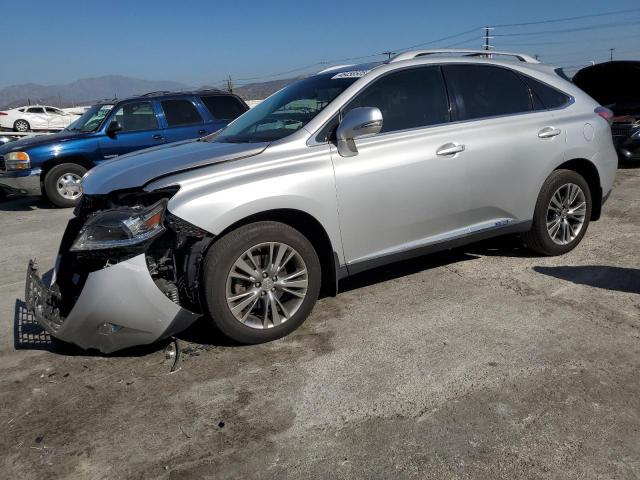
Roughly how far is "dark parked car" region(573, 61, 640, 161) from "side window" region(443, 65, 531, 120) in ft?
18.4

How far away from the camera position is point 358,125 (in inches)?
138

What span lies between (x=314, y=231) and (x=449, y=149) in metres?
1.24

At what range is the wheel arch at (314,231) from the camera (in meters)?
3.45

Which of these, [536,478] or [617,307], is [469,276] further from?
[536,478]

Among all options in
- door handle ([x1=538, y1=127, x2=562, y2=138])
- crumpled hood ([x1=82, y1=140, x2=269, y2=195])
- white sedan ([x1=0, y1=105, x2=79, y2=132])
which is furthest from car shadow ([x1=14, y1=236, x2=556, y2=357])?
white sedan ([x1=0, y1=105, x2=79, y2=132])

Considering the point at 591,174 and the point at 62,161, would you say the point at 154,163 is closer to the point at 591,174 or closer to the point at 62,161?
Answer: the point at 591,174

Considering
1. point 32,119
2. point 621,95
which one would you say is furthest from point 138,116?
point 32,119

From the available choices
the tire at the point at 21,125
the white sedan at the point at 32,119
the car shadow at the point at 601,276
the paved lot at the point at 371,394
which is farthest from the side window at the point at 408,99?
the tire at the point at 21,125

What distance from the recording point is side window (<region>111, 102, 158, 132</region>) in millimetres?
9188

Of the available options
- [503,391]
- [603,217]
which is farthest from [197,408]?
[603,217]

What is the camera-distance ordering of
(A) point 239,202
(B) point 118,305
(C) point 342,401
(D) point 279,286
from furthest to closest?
(D) point 279,286
(A) point 239,202
(B) point 118,305
(C) point 342,401

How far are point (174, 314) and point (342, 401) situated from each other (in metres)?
1.11

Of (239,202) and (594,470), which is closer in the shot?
(594,470)

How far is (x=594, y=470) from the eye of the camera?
2254 millimetres
